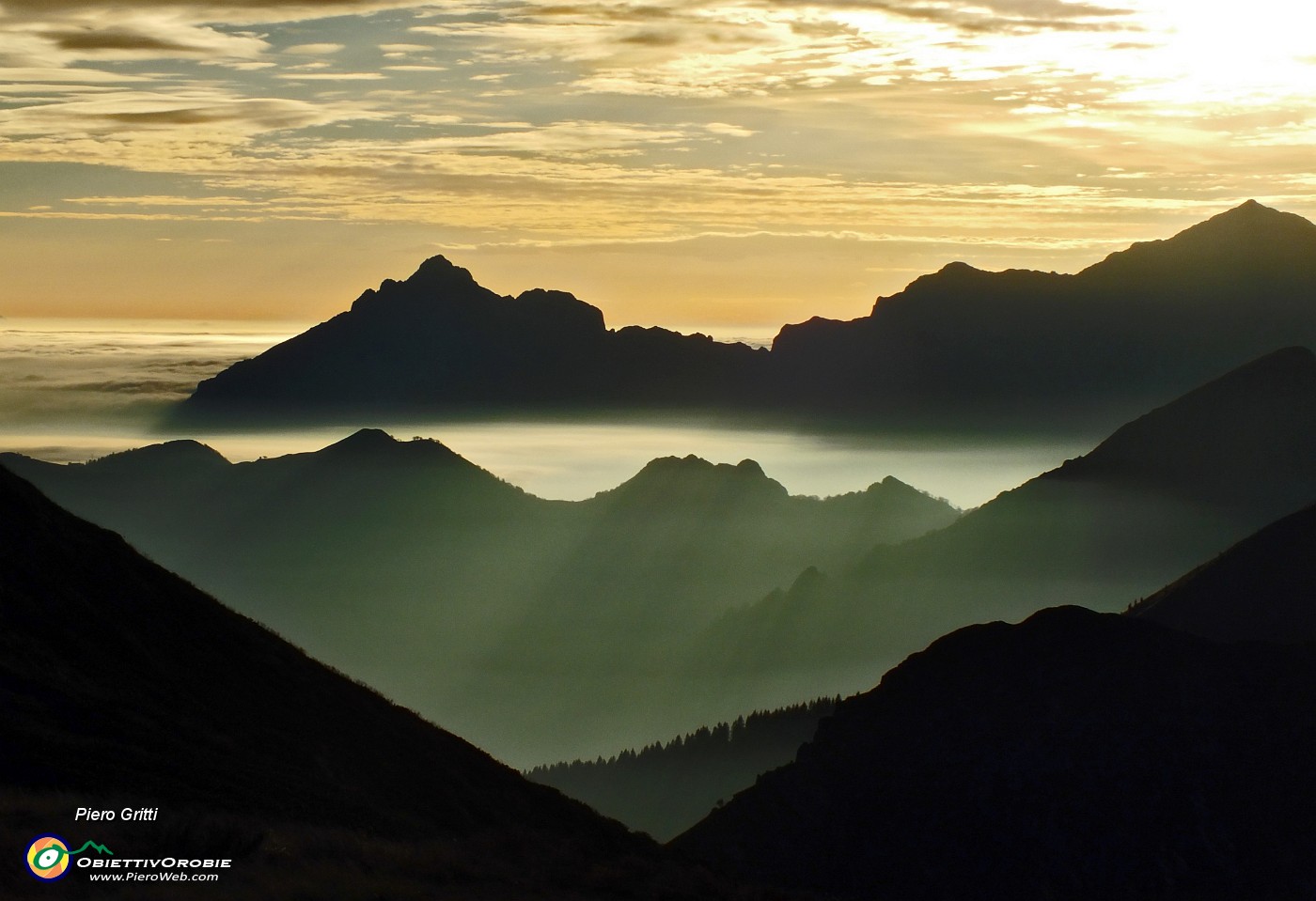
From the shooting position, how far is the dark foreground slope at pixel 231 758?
1377 inches

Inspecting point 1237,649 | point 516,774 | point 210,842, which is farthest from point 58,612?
point 1237,649

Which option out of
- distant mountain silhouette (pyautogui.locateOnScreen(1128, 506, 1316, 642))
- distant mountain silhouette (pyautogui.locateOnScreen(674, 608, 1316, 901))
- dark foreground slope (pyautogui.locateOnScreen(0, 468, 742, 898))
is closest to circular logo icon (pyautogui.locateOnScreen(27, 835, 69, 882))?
dark foreground slope (pyautogui.locateOnScreen(0, 468, 742, 898))

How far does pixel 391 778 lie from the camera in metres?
68.1

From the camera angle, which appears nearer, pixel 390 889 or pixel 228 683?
pixel 390 889

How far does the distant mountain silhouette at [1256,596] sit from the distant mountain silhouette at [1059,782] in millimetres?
46042

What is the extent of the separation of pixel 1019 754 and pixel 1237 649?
103 ft

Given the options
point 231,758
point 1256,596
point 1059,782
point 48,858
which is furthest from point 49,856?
point 1256,596

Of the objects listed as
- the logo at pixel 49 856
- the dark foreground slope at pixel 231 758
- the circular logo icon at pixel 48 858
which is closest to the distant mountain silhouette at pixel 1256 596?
the dark foreground slope at pixel 231 758

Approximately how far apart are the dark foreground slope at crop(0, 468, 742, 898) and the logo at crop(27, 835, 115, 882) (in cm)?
40

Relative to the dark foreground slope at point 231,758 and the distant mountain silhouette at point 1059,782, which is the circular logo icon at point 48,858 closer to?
the dark foreground slope at point 231,758

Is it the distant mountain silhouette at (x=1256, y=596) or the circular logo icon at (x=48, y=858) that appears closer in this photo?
the circular logo icon at (x=48, y=858)

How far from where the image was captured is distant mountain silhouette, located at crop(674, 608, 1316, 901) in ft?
380

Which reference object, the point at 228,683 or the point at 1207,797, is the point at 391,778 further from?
the point at 1207,797

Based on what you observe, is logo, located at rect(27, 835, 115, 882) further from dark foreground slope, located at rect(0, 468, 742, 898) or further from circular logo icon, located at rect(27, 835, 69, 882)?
dark foreground slope, located at rect(0, 468, 742, 898)
